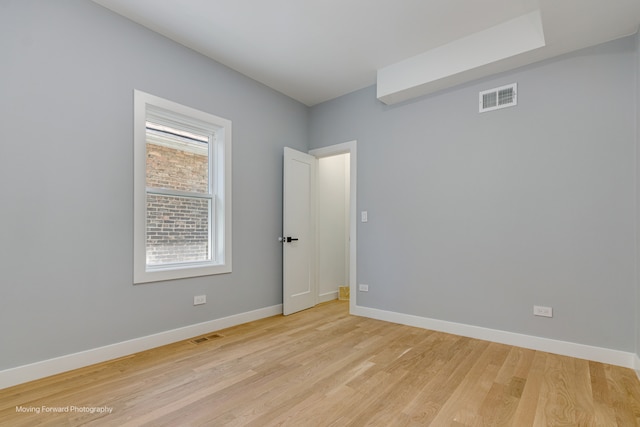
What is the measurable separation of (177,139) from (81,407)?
7.86 feet

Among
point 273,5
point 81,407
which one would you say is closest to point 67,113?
point 273,5

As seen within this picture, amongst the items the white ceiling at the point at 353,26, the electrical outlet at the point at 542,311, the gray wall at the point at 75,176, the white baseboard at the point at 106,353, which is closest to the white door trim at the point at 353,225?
the white ceiling at the point at 353,26

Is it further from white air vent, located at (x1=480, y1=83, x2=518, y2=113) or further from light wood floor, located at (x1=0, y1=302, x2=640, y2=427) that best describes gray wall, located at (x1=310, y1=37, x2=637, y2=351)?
light wood floor, located at (x1=0, y1=302, x2=640, y2=427)

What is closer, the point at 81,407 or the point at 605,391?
the point at 81,407

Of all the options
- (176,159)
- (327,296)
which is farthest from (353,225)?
(176,159)

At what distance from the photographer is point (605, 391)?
208 centimetres

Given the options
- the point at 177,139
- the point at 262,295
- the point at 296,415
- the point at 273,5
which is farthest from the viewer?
the point at 262,295

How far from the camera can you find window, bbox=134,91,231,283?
2.82 m

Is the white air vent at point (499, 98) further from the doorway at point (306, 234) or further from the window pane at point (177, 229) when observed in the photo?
the window pane at point (177, 229)

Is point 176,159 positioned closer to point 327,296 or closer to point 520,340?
point 327,296

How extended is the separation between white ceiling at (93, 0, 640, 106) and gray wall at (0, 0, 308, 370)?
14.1 inches

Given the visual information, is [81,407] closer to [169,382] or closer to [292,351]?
[169,382]

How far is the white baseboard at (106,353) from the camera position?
2158 millimetres

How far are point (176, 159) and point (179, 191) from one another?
0.34 metres
